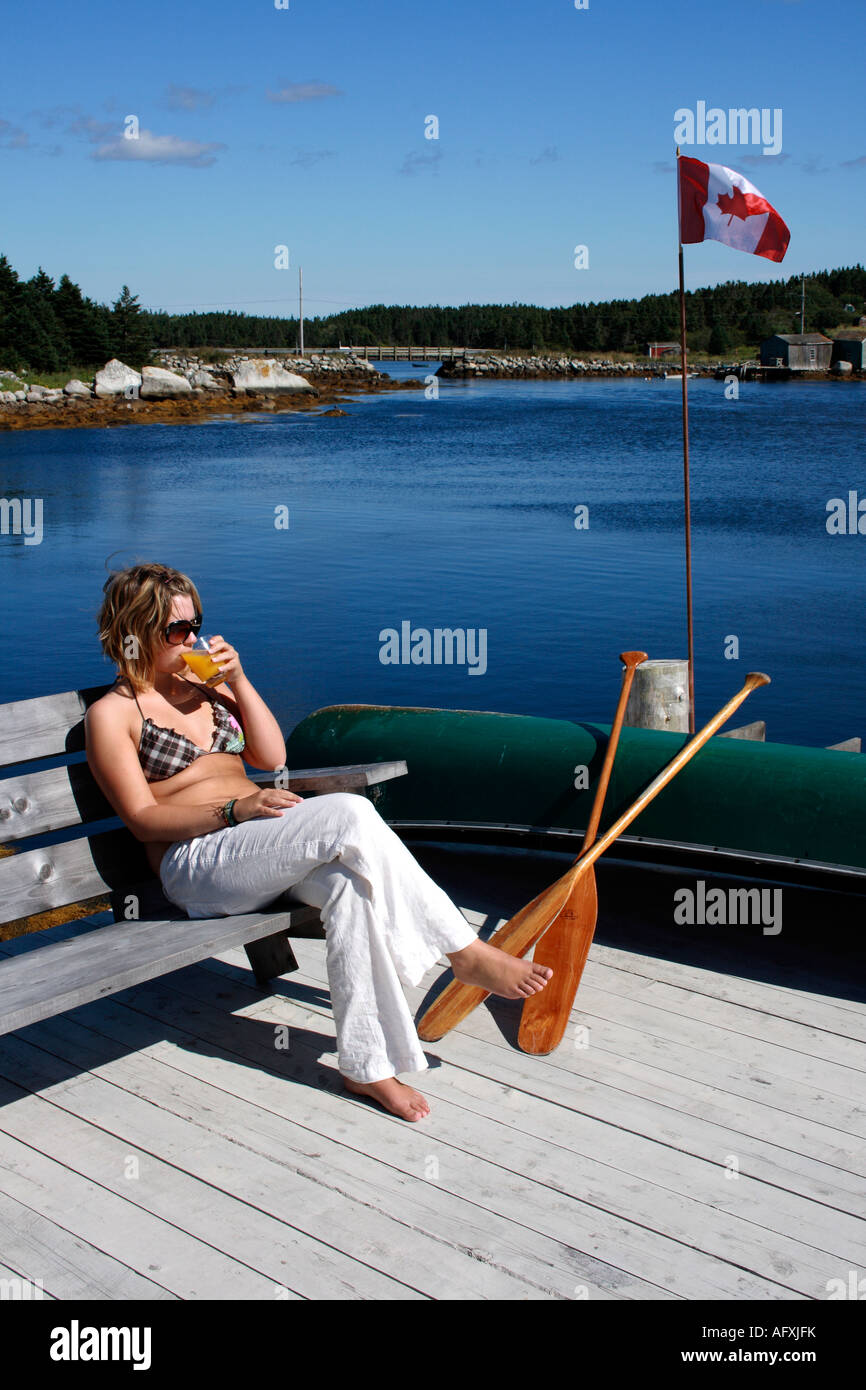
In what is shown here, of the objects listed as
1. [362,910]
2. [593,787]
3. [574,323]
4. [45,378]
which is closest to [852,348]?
[574,323]

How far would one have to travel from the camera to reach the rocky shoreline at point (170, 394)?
50625 millimetres

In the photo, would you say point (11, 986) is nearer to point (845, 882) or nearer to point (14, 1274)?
point (14, 1274)

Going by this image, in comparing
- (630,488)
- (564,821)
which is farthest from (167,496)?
(564,821)

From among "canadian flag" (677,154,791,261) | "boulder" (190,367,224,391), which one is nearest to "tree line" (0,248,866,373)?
"boulder" (190,367,224,391)

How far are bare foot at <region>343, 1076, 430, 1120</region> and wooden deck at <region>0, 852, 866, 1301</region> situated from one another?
4cm

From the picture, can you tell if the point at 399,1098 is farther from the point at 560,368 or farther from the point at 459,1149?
the point at 560,368

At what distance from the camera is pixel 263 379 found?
70938 mm

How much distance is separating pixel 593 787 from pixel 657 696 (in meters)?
1.22

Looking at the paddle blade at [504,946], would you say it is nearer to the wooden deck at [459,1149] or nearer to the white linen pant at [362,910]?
the wooden deck at [459,1149]

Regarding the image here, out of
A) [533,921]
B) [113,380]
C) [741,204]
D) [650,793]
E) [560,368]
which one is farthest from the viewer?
[560,368]

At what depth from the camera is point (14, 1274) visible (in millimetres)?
2449

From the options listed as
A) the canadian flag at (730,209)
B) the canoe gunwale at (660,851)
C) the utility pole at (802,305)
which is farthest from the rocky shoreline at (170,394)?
the canoe gunwale at (660,851)

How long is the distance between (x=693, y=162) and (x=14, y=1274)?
5.19 m

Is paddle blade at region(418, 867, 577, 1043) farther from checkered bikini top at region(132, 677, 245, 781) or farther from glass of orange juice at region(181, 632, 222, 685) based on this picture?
glass of orange juice at region(181, 632, 222, 685)
